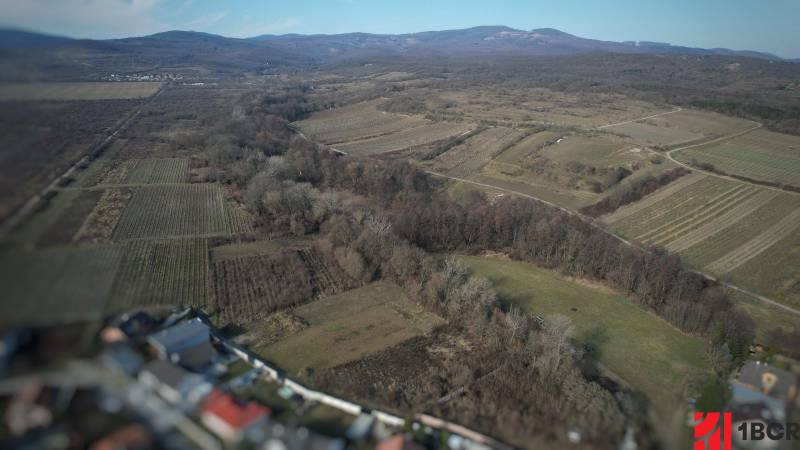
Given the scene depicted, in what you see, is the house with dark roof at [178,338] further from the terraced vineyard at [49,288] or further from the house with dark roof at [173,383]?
the terraced vineyard at [49,288]

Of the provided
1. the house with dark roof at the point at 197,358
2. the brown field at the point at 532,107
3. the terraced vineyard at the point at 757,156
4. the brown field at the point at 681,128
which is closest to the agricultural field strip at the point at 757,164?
the terraced vineyard at the point at 757,156

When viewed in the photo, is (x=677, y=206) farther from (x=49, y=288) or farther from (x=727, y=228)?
(x=49, y=288)

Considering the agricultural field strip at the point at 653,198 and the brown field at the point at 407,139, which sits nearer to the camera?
the agricultural field strip at the point at 653,198

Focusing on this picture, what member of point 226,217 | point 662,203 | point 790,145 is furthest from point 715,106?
point 226,217

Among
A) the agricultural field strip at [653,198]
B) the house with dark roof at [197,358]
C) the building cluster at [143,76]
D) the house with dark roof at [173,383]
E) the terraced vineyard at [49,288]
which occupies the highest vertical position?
the building cluster at [143,76]

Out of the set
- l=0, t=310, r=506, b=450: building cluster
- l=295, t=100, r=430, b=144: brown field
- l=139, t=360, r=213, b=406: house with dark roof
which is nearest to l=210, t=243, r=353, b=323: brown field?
l=0, t=310, r=506, b=450: building cluster

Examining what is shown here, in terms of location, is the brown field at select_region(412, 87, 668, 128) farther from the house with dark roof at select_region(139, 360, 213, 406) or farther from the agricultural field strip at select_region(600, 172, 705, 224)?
the house with dark roof at select_region(139, 360, 213, 406)

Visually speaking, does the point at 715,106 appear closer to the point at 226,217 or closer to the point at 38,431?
the point at 226,217
